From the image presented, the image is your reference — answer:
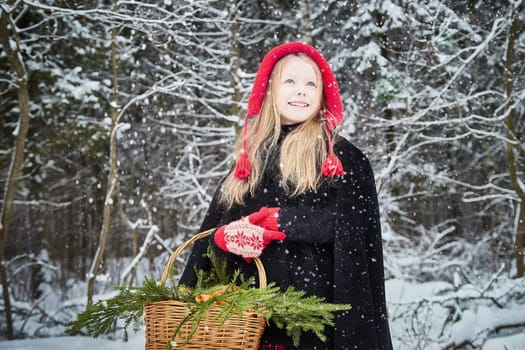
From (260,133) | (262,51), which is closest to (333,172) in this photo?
(260,133)

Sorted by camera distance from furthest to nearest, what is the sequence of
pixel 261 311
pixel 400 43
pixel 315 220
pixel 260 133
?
pixel 400 43, pixel 260 133, pixel 315 220, pixel 261 311

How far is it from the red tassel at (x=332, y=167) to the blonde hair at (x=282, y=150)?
0.19ft

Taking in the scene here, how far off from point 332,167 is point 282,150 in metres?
0.31

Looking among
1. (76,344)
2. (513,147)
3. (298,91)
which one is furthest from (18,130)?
(513,147)

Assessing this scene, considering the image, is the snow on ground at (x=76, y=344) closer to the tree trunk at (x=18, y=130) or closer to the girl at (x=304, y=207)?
the tree trunk at (x=18, y=130)

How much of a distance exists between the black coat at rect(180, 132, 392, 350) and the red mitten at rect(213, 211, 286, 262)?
95 millimetres

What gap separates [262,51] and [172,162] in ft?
7.54

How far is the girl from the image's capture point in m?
2.18

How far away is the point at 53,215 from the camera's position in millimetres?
9758

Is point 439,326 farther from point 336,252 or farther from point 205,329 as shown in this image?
point 205,329

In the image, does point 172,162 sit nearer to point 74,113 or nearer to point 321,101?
point 74,113

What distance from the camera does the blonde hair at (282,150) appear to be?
2.39m

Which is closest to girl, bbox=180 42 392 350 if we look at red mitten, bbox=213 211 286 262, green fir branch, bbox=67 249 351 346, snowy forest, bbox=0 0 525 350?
red mitten, bbox=213 211 286 262

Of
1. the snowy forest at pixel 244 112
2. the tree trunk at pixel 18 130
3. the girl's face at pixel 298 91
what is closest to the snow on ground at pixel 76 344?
the snowy forest at pixel 244 112
